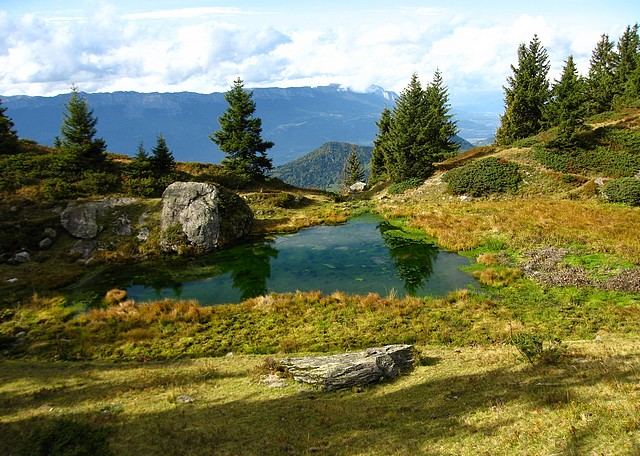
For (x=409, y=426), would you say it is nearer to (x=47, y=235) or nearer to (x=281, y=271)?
(x=281, y=271)

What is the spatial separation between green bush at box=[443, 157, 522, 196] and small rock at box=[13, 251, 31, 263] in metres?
46.1

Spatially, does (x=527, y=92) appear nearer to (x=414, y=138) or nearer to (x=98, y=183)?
(x=414, y=138)

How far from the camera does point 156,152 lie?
50.5 meters

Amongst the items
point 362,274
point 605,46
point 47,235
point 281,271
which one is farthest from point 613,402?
point 605,46

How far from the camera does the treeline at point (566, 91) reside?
54312 mm

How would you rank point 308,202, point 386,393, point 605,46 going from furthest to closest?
point 605,46 < point 308,202 < point 386,393

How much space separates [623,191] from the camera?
143 feet

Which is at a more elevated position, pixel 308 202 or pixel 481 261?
pixel 308 202

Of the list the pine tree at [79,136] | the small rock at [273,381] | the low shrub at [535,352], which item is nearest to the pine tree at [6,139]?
the pine tree at [79,136]

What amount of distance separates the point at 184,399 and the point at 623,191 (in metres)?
47.5

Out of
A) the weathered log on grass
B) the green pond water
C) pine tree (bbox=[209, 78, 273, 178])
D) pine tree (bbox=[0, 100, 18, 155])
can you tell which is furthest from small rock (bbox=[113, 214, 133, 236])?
the weathered log on grass

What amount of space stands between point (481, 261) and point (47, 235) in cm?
3587

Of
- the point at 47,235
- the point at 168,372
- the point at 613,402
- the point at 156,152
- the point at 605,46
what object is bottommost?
the point at 168,372

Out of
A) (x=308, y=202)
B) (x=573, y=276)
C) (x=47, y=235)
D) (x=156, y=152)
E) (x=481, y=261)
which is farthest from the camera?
(x=308, y=202)
